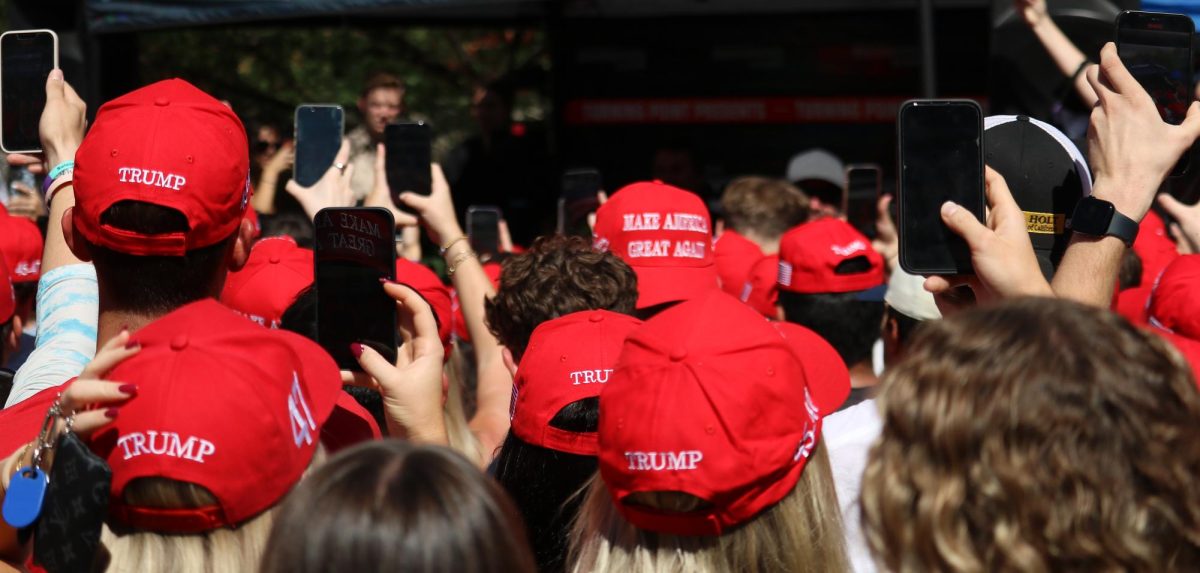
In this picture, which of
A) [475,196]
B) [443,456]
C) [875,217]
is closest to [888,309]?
[875,217]

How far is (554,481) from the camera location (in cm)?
295

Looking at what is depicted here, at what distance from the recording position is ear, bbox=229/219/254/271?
263cm

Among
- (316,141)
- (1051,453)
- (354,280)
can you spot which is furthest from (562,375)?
(316,141)

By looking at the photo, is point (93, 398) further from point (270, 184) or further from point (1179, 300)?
point (270, 184)

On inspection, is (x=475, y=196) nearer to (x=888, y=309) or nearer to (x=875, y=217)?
(x=875, y=217)

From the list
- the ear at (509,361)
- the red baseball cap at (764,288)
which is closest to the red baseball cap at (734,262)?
the red baseball cap at (764,288)

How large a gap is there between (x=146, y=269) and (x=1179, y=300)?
9.22 ft

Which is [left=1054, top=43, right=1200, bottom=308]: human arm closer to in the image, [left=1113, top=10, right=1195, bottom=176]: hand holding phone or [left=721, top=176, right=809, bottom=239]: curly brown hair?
[left=1113, top=10, right=1195, bottom=176]: hand holding phone

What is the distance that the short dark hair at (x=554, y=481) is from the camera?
9.60ft

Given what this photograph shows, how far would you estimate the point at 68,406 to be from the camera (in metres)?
1.97

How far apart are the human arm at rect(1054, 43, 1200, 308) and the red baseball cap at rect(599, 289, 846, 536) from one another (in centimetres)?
61

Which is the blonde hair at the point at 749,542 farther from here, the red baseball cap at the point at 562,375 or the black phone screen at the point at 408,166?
the black phone screen at the point at 408,166

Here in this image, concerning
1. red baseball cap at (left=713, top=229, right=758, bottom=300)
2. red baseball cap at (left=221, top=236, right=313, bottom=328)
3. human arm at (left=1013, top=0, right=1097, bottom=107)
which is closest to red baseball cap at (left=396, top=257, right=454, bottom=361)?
red baseball cap at (left=221, top=236, right=313, bottom=328)

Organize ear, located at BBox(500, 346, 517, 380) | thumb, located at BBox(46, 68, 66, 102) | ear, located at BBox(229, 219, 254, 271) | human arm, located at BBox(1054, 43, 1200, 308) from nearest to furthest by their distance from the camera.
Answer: human arm, located at BBox(1054, 43, 1200, 308) → ear, located at BBox(229, 219, 254, 271) → thumb, located at BBox(46, 68, 66, 102) → ear, located at BBox(500, 346, 517, 380)
